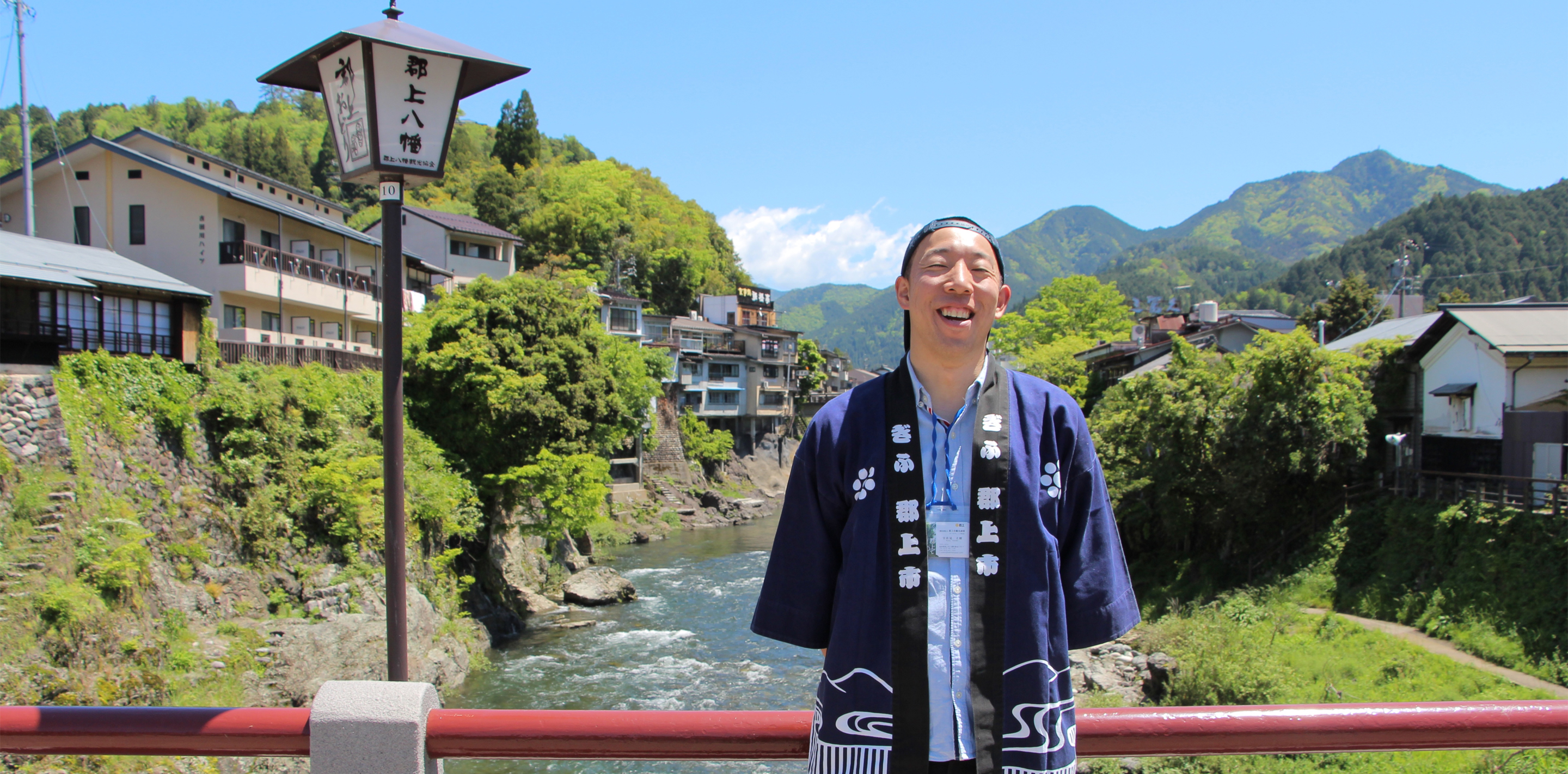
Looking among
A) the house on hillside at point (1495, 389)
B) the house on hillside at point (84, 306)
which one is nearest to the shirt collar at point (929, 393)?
the house on hillside at point (84, 306)

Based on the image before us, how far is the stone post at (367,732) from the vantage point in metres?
2.69

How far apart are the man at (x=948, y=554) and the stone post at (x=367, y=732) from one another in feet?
4.00

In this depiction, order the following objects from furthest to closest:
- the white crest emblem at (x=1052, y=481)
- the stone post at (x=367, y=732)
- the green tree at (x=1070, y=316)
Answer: the green tree at (x=1070, y=316)
the stone post at (x=367, y=732)
the white crest emblem at (x=1052, y=481)

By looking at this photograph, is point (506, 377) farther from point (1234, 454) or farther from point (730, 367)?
point (730, 367)

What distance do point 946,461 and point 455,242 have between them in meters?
40.4

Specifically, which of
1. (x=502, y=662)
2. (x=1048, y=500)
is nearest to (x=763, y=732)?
(x=1048, y=500)

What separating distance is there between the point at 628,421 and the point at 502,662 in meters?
8.31

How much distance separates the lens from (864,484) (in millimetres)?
2332

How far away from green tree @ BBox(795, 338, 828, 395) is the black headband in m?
59.1

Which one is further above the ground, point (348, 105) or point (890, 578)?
point (348, 105)

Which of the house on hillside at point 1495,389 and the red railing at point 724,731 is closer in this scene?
the red railing at point 724,731

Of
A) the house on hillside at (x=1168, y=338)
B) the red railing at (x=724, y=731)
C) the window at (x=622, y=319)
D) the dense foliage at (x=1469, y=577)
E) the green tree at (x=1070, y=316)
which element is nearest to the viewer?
the red railing at (x=724, y=731)

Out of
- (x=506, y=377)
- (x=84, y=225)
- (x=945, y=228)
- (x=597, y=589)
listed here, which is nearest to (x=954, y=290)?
(x=945, y=228)

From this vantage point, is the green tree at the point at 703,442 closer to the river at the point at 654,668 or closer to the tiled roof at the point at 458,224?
the tiled roof at the point at 458,224
